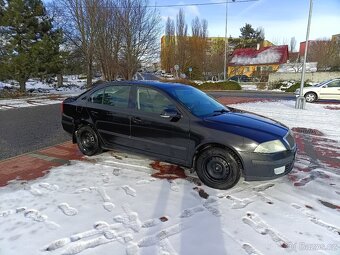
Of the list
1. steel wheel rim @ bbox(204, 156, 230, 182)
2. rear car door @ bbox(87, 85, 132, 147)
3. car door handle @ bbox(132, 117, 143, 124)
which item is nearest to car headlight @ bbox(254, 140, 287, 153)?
steel wheel rim @ bbox(204, 156, 230, 182)

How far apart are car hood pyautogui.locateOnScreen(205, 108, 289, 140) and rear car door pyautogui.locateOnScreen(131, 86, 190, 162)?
483mm

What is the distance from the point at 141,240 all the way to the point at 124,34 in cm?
2266

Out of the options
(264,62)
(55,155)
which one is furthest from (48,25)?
(264,62)

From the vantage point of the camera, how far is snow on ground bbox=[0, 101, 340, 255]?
9.43 ft

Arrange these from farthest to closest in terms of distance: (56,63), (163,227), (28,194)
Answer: (56,63), (28,194), (163,227)

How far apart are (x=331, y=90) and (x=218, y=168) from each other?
1397 cm

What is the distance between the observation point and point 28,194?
3.97m

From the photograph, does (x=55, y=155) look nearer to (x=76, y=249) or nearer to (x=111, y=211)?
(x=111, y=211)

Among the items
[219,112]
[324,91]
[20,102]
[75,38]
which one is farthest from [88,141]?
[75,38]

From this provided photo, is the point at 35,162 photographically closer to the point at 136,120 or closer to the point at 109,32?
the point at 136,120

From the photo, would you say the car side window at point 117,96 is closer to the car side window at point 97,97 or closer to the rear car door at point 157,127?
the car side window at point 97,97

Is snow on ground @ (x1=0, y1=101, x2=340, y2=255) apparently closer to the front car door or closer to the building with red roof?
the front car door

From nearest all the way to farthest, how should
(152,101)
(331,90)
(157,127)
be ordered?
(157,127) → (152,101) → (331,90)

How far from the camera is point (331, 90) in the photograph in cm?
1528
